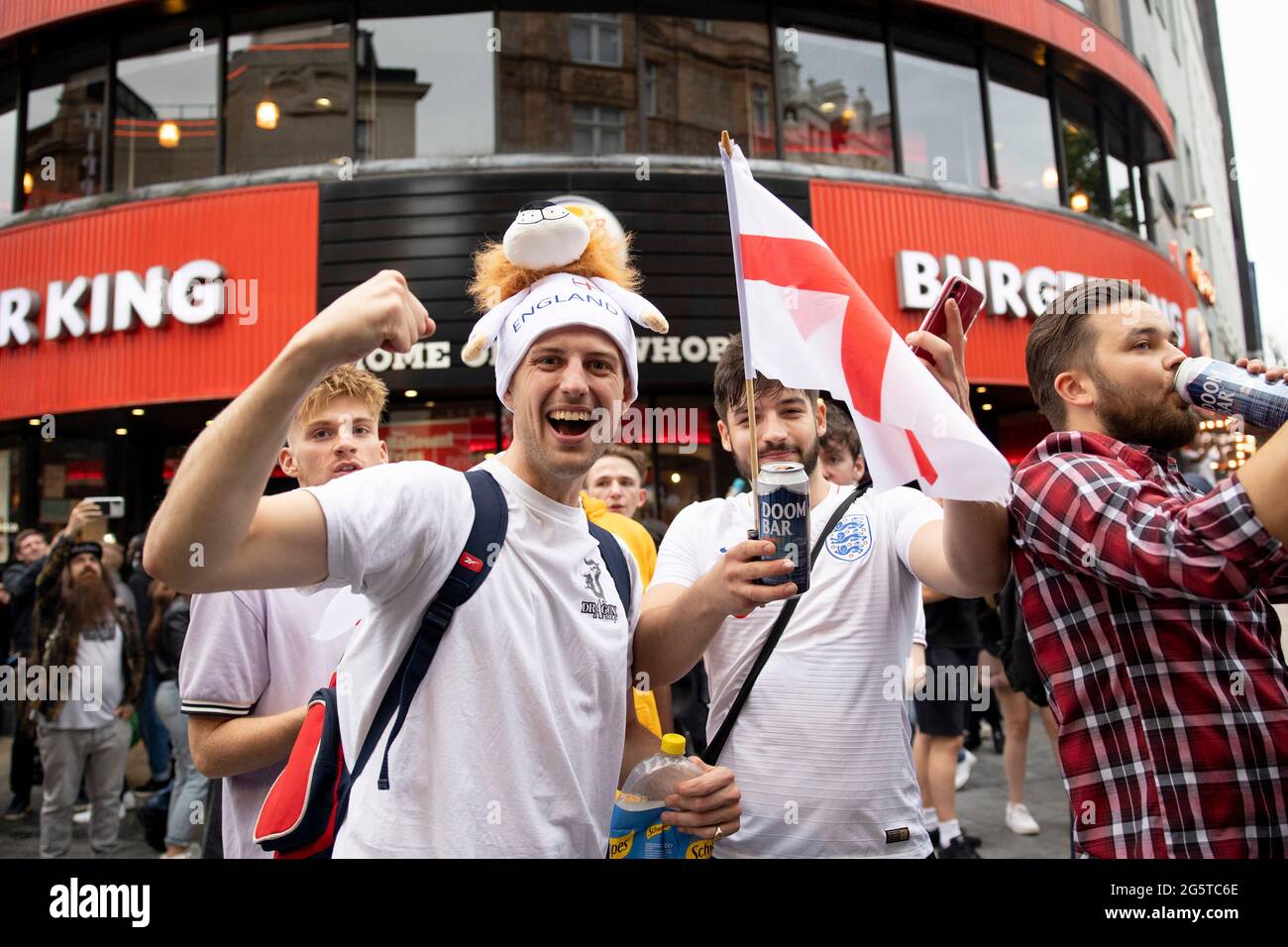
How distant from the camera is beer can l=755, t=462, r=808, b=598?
6.40 feet

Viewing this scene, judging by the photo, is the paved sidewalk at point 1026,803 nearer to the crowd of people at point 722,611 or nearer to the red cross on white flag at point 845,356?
the crowd of people at point 722,611

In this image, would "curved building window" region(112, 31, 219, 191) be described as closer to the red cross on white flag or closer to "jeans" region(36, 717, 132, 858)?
"jeans" region(36, 717, 132, 858)

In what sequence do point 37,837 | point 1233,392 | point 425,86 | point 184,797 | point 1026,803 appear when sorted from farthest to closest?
point 425,86, point 1026,803, point 37,837, point 184,797, point 1233,392

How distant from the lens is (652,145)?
11.8 meters

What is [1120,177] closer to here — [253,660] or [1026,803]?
[1026,803]

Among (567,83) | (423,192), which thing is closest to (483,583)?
(423,192)

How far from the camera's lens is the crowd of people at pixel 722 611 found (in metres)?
1.65

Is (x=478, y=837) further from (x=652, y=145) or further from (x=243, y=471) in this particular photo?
(x=652, y=145)

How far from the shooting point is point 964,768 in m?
7.48

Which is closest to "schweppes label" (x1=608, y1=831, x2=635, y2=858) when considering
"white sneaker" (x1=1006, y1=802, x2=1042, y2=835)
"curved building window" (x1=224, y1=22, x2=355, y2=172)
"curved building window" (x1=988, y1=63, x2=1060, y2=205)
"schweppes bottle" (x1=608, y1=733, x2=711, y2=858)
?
"schweppes bottle" (x1=608, y1=733, x2=711, y2=858)

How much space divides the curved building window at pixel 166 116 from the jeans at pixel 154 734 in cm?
764

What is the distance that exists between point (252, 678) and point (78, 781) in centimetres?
416

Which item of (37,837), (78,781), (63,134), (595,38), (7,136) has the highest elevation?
(595,38)

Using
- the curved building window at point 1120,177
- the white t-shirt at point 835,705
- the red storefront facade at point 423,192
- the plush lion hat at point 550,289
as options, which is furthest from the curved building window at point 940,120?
the plush lion hat at point 550,289
